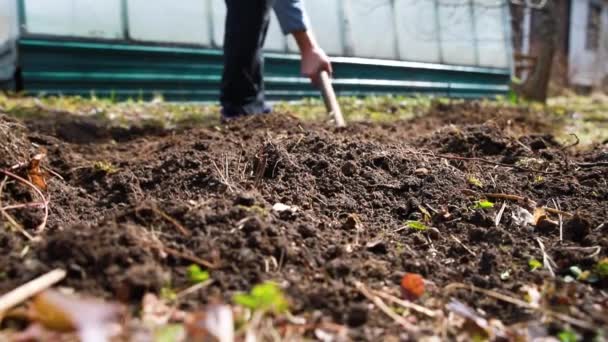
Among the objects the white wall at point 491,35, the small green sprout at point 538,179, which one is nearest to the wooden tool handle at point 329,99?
the small green sprout at point 538,179

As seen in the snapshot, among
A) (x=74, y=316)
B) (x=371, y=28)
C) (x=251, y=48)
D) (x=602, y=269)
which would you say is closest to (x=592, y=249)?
(x=602, y=269)

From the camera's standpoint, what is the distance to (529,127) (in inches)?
151

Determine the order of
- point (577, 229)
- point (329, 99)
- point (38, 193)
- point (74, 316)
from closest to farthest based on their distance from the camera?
point (74, 316) < point (577, 229) < point (38, 193) < point (329, 99)

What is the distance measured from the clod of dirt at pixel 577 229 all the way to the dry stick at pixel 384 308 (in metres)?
0.70

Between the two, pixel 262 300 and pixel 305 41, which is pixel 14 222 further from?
pixel 305 41

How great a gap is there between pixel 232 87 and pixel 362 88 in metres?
3.55

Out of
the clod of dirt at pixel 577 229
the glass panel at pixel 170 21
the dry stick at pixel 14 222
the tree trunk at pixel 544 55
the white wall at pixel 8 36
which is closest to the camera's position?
the dry stick at pixel 14 222

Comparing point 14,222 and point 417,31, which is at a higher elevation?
point 14,222

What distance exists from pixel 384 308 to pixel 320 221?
1.62 feet

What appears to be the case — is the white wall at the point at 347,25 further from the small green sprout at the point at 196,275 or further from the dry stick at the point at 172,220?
the small green sprout at the point at 196,275

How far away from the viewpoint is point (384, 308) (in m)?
1.16

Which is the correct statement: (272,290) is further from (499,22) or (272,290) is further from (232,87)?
(499,22)

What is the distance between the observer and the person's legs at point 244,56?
3.24 m

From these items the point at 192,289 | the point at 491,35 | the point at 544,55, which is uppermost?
the point at 192,289
